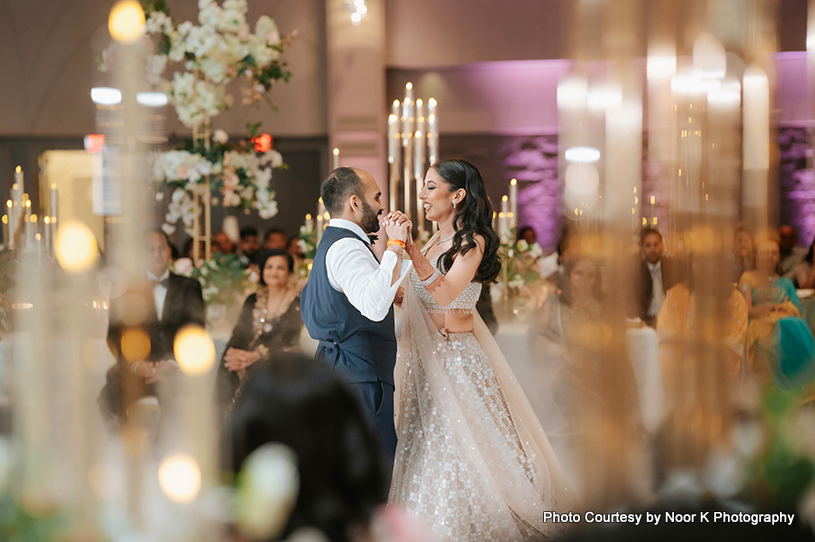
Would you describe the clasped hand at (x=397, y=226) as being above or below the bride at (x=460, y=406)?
above

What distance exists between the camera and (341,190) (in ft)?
7.03

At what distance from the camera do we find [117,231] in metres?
0.34

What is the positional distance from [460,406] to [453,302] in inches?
13.9

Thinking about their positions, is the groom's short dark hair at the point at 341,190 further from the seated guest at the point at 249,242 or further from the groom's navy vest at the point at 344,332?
the seated guest at the point at 249,242

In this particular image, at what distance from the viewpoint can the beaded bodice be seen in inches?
90.7

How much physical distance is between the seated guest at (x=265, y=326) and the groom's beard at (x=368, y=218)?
1057 mm

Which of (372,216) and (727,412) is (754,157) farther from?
(372,216)

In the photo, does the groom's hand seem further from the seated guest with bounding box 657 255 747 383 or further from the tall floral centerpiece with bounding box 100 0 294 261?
the seated guest with bounding box 657 255 747 383

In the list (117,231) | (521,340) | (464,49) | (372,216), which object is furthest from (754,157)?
(464,49)

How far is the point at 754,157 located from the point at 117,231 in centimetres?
40

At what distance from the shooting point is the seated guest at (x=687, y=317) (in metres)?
0.46

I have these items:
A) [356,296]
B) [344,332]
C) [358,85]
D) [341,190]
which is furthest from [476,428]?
[358,85]

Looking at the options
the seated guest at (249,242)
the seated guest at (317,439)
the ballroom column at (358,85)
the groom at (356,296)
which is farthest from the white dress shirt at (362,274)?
the ballroom column at (358,85)

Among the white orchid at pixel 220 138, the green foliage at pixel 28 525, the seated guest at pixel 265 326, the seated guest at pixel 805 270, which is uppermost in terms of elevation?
the white orchid at pixel 220 138
